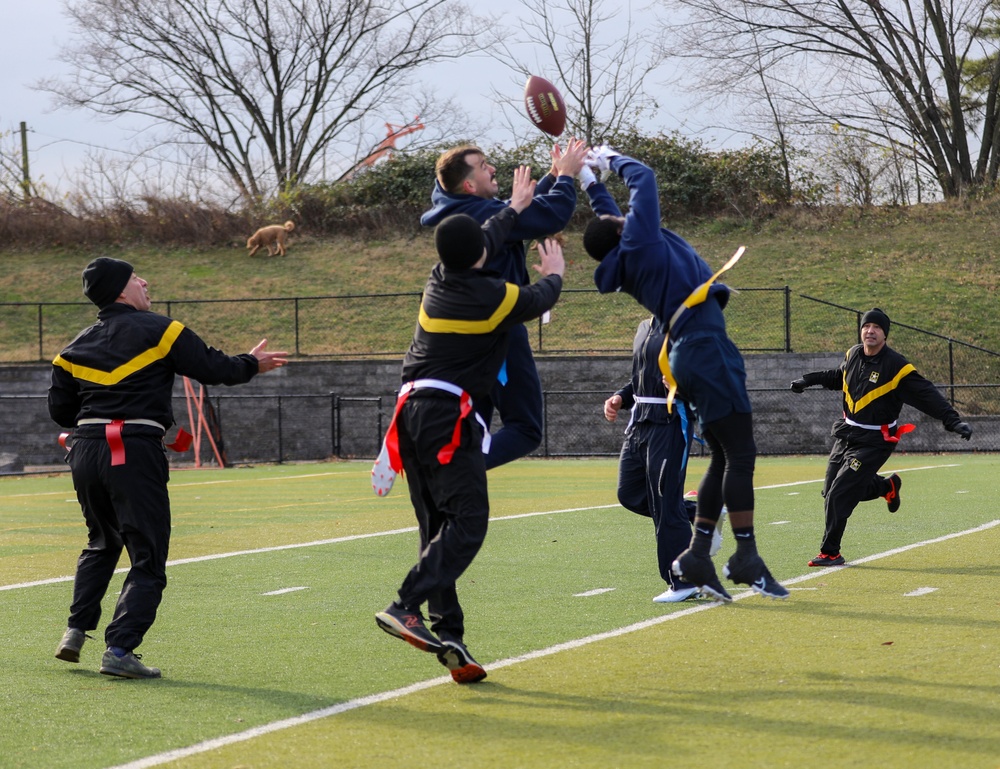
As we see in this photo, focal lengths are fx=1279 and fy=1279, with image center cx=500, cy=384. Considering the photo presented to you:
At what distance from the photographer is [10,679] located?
5.63 meters

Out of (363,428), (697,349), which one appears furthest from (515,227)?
(363,428)

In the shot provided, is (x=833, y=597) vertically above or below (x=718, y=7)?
below

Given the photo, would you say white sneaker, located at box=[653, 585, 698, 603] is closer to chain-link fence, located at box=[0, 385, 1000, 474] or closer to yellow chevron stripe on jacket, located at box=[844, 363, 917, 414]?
yellow chevron stripe on jacket, located at box=[844, 363, 917, 414]

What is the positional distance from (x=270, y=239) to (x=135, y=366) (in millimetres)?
32692

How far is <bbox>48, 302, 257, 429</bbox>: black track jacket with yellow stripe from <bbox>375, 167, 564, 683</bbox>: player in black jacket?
94 centimetres

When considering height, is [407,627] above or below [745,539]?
below

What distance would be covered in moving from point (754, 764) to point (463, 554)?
62.9 inches

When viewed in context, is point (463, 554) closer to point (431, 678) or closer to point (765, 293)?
point (431, 678)

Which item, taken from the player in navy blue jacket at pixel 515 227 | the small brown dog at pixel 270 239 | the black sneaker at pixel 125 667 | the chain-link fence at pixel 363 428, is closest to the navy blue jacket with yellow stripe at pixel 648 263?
the player in navy blue jacket at pixel 515 227

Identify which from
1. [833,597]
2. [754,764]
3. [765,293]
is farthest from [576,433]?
[754,764]

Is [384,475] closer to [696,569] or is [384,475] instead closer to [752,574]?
[696,569]

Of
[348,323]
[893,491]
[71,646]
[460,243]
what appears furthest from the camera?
[348,323]

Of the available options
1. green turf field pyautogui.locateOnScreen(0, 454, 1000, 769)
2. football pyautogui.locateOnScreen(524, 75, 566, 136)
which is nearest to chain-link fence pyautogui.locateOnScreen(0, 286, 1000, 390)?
green turf field pyautogui.locateOnScreen(0, 454, 1000, 769)

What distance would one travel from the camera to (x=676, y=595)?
7.39 meters
